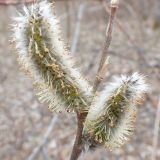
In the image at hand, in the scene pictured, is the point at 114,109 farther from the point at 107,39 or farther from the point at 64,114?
the point at 64,114

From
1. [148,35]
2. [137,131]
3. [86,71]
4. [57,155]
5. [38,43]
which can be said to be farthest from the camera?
[148,35]

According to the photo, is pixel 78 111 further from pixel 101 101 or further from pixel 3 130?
pixel 3 130

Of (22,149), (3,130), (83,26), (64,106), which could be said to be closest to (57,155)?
(22,149)

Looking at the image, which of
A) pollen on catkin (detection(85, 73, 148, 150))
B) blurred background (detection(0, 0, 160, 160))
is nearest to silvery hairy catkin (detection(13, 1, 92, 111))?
pollen on catkin (detection(85, 73, 148, 150))

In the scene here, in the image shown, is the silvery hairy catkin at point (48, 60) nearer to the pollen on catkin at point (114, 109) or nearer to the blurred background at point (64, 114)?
the pollen on catkin at point (114, 109)

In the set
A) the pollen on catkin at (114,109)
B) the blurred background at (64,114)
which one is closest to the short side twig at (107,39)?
the pollen on catkin at (114,109)

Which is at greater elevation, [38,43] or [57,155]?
[38,43]
